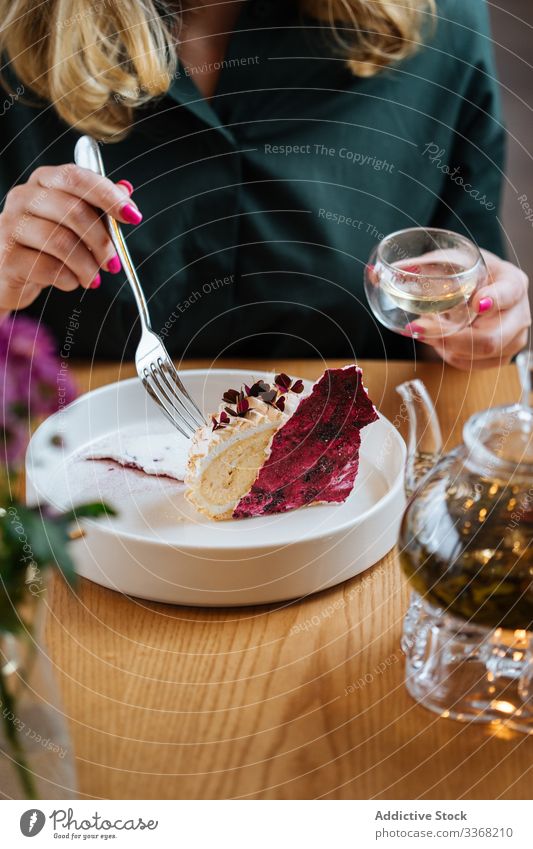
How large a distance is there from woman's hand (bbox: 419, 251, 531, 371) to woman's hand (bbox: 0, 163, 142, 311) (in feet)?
0.68

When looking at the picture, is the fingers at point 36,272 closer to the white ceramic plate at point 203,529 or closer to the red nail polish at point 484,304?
the white ceramic plate at point 203,529

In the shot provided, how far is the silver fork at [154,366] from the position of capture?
46cm

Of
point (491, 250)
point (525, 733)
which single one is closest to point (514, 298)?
point (491, 250)

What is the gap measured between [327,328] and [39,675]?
15.3 inches

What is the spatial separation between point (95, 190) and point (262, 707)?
26 centimetres

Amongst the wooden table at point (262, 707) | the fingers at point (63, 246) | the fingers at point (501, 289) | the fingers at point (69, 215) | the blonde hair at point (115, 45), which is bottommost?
the wooden table at point (262, 707)

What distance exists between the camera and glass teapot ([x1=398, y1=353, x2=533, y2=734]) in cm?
32

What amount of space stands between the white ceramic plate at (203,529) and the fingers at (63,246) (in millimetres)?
73

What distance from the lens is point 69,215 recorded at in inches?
18.0

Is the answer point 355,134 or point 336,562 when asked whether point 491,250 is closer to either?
point 355,134

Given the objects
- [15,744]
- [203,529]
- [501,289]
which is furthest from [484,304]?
[15,744]

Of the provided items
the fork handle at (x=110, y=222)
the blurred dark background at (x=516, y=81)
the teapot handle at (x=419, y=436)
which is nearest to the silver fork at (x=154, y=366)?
the fork handle at (x=110, y=222)

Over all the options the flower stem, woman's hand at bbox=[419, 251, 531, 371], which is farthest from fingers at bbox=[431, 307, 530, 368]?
the flower stem

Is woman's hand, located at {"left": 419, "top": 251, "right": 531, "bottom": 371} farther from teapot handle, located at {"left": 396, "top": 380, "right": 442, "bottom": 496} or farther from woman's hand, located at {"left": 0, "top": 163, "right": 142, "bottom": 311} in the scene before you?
woman's hand, located at {"left": 0, "top": 163, "right": 142, "bottom": 311}
